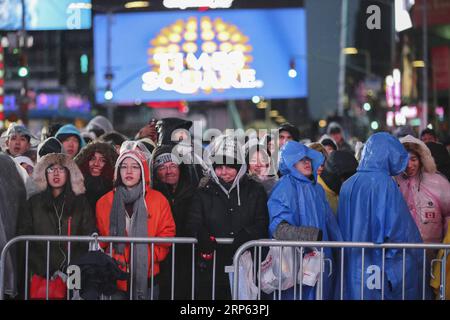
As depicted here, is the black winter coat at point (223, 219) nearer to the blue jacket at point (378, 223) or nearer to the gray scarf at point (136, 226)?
the gray scarf at point (136, 226)

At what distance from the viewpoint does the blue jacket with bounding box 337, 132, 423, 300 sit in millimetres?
7758

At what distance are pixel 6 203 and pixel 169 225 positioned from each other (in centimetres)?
138

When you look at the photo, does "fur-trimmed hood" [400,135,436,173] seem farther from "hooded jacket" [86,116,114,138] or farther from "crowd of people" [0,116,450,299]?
"hooded jacket" [86,116,114,138]

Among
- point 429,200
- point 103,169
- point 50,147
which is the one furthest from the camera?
point 50,147

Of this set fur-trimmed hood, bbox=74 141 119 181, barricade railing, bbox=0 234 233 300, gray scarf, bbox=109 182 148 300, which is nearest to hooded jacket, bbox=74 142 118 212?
fur-trimmed hood, bbox=74 141 119 181

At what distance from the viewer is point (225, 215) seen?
319 inches

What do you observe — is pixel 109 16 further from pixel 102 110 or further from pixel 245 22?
pixel 102 110

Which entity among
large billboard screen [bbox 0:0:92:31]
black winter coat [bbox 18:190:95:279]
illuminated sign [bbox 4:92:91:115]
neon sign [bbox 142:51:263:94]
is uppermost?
illuminated sign [bbox 4:92:91:115]

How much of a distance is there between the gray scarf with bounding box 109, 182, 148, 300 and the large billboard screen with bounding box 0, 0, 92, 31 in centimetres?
1382

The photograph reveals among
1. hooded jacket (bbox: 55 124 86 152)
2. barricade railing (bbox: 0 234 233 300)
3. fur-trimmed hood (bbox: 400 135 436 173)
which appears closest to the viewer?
barricade railing (bbox: 0 234 233 300)

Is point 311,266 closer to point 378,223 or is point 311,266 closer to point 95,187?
point 378,223

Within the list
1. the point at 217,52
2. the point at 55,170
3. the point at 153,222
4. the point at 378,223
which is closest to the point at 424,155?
the point at 378,223

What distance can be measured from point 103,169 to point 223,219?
201 centimetres

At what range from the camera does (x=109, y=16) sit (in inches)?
1314
